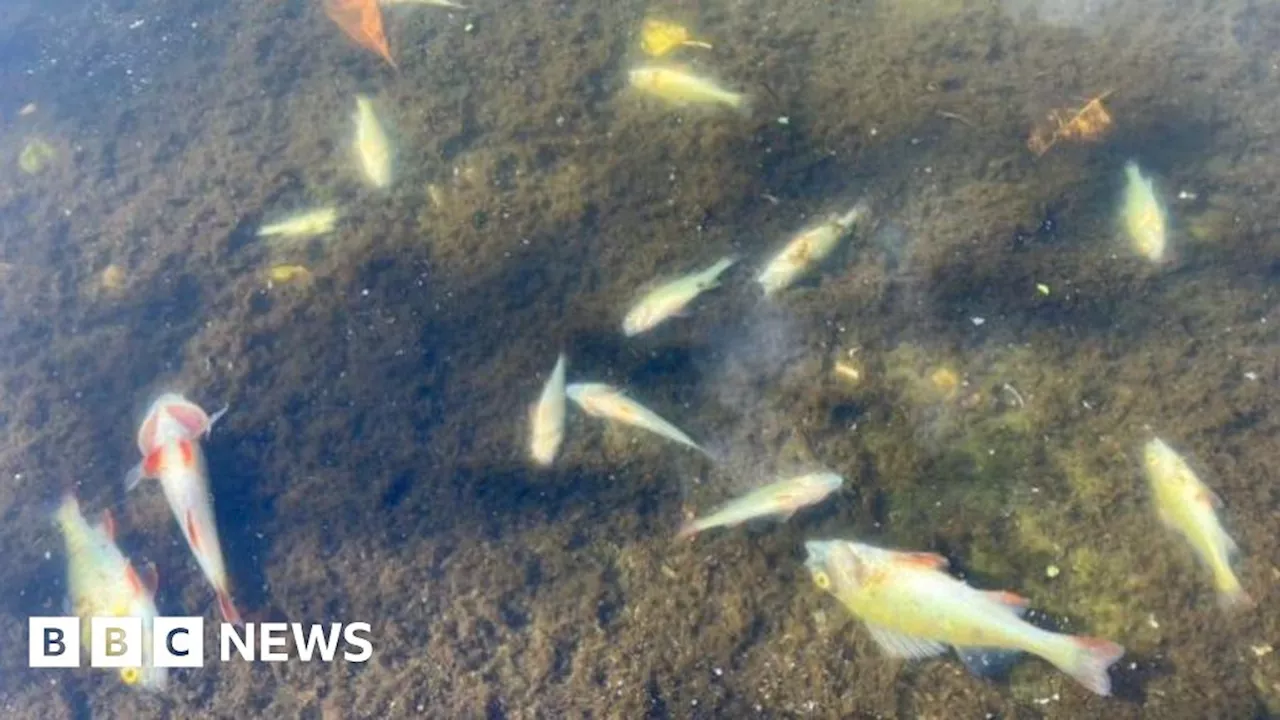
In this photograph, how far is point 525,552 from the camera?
3.44 metres

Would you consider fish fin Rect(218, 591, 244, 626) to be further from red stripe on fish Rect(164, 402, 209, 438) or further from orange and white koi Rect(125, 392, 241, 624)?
red stripe on fish Rect(164, 402, 209, 438)

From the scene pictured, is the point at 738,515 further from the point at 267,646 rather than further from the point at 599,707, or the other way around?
the point at 267,646

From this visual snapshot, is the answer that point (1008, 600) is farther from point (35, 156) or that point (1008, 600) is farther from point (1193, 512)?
point (35, 156)

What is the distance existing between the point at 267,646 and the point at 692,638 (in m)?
1.58

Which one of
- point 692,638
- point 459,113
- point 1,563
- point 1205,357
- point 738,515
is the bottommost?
point 1,563

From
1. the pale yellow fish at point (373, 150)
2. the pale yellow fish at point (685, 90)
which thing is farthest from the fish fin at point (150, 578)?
the pale yellow fish at point (685, 90)

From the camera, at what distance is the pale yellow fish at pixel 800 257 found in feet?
12.3

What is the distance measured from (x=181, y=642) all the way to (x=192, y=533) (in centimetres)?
41

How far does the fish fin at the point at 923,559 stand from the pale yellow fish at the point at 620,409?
0.88 m

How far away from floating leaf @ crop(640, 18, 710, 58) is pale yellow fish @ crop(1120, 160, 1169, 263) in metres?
1.98

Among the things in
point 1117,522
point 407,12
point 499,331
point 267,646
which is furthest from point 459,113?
point 1117,522

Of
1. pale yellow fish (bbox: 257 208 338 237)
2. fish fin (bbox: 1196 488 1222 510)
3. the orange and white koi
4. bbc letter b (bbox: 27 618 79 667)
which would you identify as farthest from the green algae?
fish fin (bbox: 1196 488 1222 510)

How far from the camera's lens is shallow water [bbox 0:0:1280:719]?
10.2 feet

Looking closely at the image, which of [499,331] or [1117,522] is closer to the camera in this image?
[1117,522]
